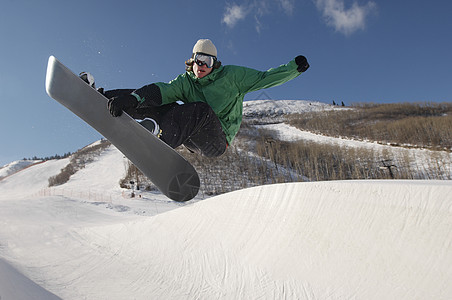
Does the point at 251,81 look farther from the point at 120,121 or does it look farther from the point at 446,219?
the point at 446,219

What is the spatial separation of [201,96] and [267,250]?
1242mm

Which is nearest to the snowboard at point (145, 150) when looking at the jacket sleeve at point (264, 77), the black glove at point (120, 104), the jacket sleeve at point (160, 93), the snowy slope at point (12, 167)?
the black glove at point (120, 104)

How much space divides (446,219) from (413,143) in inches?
677

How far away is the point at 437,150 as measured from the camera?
12852 millimetres

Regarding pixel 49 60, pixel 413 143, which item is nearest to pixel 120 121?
pixel 49 60

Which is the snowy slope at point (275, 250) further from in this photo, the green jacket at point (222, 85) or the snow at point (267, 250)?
the green jacket at point (222, 85)

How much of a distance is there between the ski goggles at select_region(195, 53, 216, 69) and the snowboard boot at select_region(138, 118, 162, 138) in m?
0.55

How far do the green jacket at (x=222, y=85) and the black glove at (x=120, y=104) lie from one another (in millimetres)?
272

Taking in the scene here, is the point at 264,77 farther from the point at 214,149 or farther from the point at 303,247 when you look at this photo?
the point at 303,247

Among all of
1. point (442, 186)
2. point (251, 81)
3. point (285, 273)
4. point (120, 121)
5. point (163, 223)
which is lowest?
point (285, 273)

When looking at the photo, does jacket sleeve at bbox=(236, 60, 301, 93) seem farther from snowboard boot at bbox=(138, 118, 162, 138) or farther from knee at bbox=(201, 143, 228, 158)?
snowboard boot at bbox=(138, 118, 162, 138)

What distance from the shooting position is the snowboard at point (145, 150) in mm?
1732

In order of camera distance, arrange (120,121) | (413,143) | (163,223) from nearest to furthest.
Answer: (120,121)
(163,223)
(413,143)

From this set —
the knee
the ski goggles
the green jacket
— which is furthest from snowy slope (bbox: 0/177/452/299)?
the ski goggles
